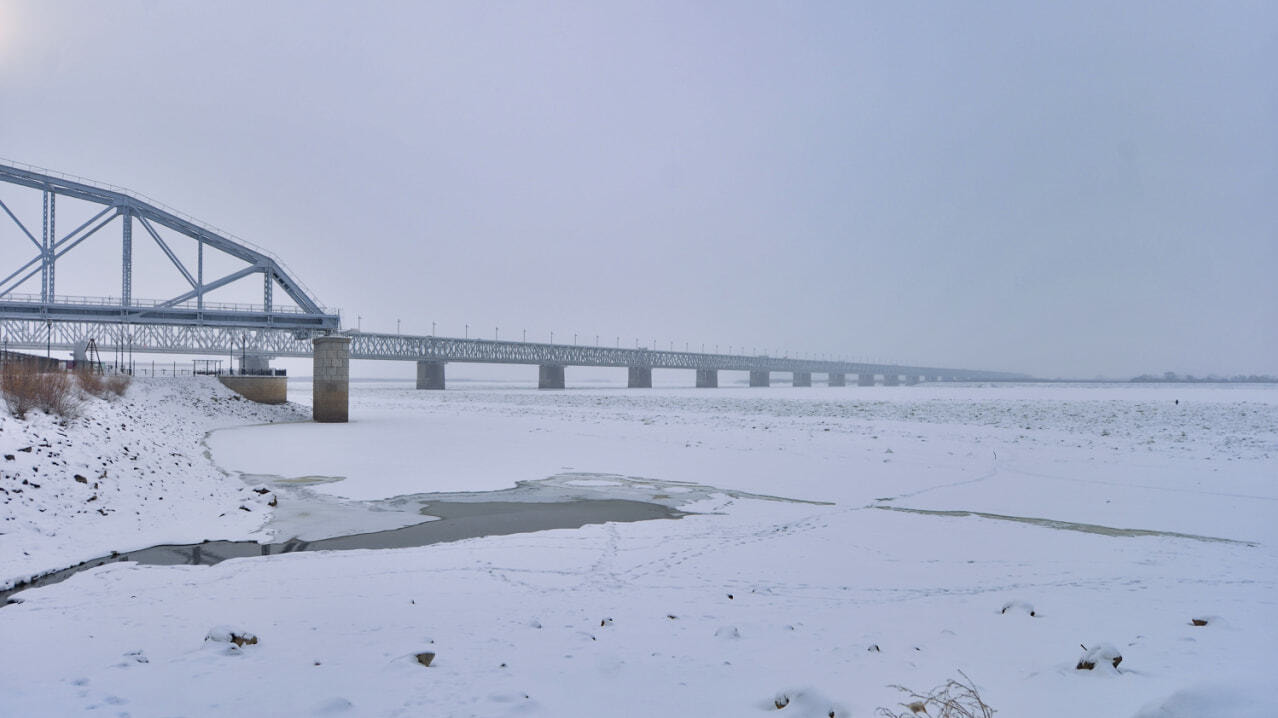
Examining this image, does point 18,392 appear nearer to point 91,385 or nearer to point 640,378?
point 91,385

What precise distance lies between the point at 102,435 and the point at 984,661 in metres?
19.6

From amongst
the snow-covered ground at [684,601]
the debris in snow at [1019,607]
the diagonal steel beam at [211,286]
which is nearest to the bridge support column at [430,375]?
the diagonal steel beam at [211,286]

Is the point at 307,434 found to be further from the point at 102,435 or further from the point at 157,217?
the point at 157,217

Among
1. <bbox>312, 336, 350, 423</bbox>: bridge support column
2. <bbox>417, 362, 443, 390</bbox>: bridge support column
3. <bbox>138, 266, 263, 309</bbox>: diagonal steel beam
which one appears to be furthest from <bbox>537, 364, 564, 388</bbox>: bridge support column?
<bbox>312, 336, 350, 423</bbox>: bridge support column

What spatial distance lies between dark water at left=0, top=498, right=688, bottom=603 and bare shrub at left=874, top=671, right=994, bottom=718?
7057 millimetres

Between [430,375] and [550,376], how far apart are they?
23.0 meters

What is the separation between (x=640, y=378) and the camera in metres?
149

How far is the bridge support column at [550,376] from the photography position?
12988 centimetres

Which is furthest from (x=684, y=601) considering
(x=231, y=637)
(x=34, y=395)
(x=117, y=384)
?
(x=117, y=384)

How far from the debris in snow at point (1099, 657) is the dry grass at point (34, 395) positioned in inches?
789

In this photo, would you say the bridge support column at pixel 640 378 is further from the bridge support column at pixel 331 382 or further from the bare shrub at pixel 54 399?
the bare shrub at pixel 54 399

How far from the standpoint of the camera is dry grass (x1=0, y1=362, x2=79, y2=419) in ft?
55.5

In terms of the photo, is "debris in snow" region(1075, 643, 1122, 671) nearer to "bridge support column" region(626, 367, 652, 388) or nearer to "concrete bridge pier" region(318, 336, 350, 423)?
"concrete bridge pier" region(318, 336, 350, 423)

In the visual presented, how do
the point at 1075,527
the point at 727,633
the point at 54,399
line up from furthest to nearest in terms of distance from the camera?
the point at 54,399 < the point at 1075,527 < the point at 727,633
